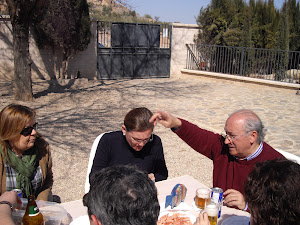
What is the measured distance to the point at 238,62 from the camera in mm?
13234

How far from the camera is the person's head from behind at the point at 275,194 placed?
137 cm

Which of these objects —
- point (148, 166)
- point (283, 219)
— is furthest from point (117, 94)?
point (283, 219)

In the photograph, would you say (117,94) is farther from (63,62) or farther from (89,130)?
(89,130)

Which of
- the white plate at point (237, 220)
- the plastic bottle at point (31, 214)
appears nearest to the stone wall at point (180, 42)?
the white plate at point (237, 220)

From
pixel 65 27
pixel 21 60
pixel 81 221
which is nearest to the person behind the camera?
pixel 81 221

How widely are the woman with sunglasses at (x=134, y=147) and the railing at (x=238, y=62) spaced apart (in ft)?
33.8

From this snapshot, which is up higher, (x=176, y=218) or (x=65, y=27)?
(x=65, y=27)

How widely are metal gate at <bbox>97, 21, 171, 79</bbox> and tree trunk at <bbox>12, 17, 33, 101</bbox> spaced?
4.75 m

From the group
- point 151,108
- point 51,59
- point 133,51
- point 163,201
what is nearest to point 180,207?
point 163,201

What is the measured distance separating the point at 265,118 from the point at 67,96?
5.25 metres

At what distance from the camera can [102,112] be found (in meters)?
7.75

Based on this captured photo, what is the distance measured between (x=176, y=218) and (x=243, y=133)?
2.82 ft

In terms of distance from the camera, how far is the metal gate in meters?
12.8

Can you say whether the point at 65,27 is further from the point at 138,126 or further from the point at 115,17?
the point at 115,17
